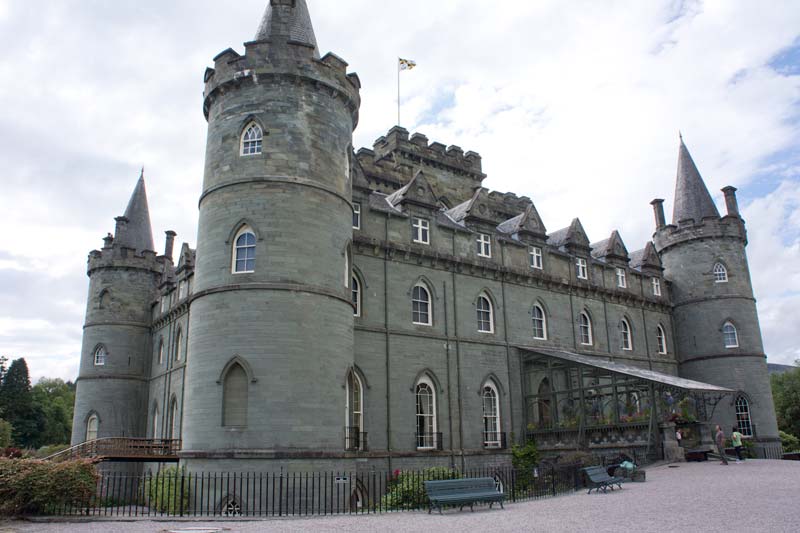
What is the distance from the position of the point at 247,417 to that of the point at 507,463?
13.2m

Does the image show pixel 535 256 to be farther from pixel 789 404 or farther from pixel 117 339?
pixel 789 404

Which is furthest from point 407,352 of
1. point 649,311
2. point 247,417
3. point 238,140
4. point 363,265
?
point 649,311

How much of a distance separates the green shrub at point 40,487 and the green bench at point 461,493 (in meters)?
8.42

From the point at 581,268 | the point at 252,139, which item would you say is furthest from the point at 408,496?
the point at 581,268

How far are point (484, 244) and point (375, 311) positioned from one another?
25.1 feet

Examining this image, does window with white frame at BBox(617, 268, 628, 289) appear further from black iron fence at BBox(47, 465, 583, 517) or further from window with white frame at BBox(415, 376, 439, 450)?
black iron fence at BBox(47, 465, 583, 517)

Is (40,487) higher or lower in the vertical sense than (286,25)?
lower

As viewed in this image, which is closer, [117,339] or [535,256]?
[535,256]

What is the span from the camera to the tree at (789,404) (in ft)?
183

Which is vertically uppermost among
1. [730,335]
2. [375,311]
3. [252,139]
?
[252,139]

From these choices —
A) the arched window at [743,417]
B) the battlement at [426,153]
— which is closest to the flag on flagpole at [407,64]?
the battlement at [426,153]

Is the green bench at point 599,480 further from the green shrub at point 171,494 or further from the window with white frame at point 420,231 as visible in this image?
the window with white frame at point 420,231

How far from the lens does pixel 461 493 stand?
53.4ft

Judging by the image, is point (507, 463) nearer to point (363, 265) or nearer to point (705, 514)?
point (363, 265)
